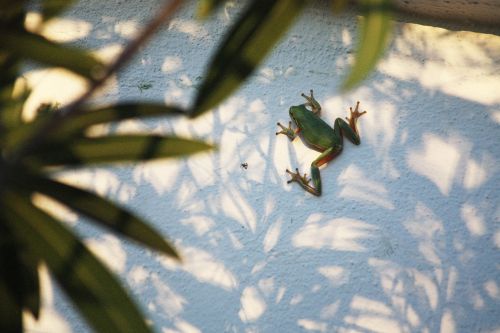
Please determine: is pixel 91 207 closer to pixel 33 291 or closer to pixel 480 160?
pixel 33 291

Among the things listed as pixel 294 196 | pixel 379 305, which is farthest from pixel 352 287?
pixel 294 196

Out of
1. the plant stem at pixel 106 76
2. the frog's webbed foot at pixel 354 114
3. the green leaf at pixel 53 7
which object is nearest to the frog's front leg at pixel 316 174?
the frog's webbed foot at pixel 354 114

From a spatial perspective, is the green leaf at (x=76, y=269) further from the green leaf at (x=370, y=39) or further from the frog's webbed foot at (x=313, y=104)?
the frog's webbed foot at (x=313, y=104)

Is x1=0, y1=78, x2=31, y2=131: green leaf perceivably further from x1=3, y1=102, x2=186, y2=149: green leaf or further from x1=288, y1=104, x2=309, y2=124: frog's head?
x1=288, y1=104, x2=309, y2=124: frog's head

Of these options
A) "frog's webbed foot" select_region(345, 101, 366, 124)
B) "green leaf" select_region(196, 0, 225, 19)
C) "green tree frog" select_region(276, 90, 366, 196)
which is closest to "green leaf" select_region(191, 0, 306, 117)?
"green leaf" select_region(196, 0, 225, 19)

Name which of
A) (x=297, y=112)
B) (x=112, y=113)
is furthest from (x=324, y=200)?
(x=112, y=113)

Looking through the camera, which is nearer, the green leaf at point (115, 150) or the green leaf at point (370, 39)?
the green leaf at point (370, 39)
